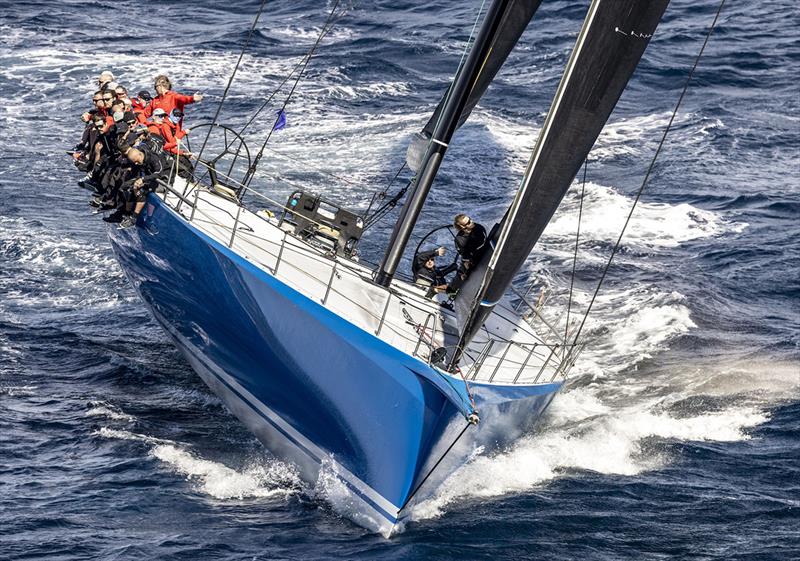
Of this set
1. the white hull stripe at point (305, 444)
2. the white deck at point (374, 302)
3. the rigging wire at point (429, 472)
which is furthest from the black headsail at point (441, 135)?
the rigging wire at point (429, 472)

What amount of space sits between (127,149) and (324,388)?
A: 355 cm

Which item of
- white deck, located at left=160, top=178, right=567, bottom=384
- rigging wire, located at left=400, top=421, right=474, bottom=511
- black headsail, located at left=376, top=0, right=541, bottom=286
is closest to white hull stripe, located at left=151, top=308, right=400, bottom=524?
rigging wire, located at left=400, top=421, right=474, bottom=511

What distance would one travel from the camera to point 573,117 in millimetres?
10094

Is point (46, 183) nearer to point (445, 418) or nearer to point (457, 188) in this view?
point (457, 188)

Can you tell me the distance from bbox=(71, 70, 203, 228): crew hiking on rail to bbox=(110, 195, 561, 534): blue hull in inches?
10.5

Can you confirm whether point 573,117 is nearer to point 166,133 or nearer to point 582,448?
point 582,448

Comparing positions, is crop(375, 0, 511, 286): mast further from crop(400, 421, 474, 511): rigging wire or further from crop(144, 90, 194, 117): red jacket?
crop(144, 90, 194, 117): red jacket

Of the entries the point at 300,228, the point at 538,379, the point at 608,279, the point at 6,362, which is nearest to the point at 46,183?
the point at 6,362

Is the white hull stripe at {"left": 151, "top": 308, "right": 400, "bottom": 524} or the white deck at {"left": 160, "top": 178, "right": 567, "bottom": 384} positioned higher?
the white deck at {"left": 160, "top": 178, "right": 567, "bottom": 384}

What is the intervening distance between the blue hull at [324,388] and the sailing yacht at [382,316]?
0.02 meters

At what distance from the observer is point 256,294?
11.3 meters

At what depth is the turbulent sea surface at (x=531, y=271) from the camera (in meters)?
10.9

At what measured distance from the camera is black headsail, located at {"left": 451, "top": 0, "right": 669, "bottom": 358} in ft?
32.7

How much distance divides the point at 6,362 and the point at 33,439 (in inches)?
75.3
